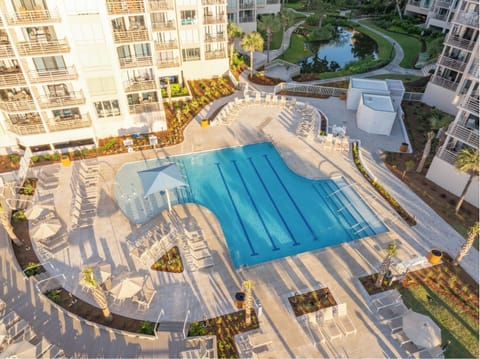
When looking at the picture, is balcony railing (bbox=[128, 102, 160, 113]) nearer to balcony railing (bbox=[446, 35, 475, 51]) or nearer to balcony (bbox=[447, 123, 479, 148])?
balcony (bbox=[447, 123, 479, 148])

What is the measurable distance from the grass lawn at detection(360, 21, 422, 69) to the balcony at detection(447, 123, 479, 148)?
2787 cm

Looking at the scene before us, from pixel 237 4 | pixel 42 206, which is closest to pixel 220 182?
pixel 42 206

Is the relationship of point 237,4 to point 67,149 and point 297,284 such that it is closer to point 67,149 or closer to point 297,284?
point 67,149

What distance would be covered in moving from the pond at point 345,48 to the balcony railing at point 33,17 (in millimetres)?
36628

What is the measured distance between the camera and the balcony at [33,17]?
2691 centimetres

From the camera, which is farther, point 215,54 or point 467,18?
point 215,54

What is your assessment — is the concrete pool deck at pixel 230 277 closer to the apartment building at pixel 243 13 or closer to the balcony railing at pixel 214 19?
the balcony railing at pixel 214 19

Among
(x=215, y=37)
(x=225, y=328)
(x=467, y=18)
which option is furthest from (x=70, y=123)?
(x=467, y=18)

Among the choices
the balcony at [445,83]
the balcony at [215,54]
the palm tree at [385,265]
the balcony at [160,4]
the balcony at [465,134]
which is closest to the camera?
the palm tree at [385,265]

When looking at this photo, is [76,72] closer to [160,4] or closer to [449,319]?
[160,4]

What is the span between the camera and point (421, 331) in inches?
700

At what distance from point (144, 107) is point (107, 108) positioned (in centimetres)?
354

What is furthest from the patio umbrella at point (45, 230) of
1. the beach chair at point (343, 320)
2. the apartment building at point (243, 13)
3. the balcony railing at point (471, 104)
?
the apartment building at point (243, 13)

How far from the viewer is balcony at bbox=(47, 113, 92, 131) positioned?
105 ft
